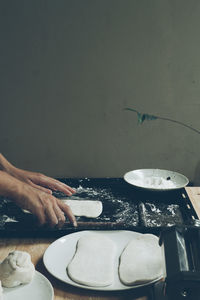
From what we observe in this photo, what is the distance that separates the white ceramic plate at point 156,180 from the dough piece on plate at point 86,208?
10.6 inches

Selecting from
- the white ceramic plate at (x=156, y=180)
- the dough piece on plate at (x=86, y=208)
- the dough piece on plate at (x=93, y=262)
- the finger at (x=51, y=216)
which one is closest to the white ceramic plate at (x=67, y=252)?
the dough piece on plate at (x=93, y=262)

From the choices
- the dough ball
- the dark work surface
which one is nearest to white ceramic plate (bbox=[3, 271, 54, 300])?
the dough ball

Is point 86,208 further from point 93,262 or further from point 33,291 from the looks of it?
point 33,291

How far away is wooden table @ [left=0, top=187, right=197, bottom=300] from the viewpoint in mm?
974

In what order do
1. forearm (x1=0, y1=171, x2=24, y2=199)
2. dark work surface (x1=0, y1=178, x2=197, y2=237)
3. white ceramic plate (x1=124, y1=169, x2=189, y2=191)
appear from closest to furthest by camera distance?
dark work surface (x1=0, y1=178, x2=197, y2=237) → forearm (x1=0, y1=171, x2=24, y2=199) → white ceramic plate (x1=124, y1=169, x2=189, y2=191)

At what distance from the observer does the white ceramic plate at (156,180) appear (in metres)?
1.81

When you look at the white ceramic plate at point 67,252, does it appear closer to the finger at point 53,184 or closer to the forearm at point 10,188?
Answer: the forearm at point 10,188

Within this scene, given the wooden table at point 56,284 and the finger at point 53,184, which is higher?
the wooden table at point 56,284

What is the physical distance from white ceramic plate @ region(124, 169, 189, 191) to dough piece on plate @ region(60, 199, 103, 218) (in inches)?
10.6

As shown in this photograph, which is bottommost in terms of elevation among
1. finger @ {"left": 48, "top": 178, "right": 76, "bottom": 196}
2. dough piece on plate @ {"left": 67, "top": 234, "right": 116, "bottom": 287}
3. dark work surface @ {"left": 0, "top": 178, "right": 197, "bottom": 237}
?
finger @ {"left": 48, "top": 178, "right": 76, "bottom": 196}

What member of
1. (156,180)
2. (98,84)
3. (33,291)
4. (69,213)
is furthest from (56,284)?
(98,84)

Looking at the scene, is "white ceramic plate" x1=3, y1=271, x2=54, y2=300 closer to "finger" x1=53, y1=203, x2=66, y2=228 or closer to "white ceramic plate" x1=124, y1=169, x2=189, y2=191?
"finger" x1=53, y1=203, x2=66, y2=228

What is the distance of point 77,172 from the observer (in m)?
3.57

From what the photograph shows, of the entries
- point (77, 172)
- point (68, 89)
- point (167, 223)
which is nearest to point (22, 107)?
point (68, 89)
